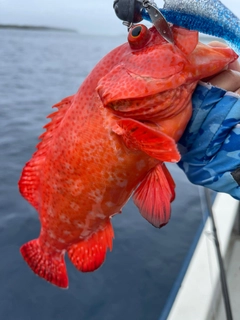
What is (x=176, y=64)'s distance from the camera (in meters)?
1.32

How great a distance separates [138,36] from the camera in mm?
1358

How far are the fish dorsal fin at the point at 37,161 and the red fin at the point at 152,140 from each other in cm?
Result: 57

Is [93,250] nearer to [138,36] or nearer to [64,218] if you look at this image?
[64,218]

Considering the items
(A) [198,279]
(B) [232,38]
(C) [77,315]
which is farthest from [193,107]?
(C) [77,315]

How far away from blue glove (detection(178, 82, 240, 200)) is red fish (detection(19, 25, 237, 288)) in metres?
0.06

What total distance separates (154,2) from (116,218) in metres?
3.38

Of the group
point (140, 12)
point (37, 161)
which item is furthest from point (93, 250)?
point (140, 12)

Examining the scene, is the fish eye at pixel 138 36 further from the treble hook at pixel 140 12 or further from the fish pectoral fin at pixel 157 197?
the fish pectoral fin at pixel 157 197

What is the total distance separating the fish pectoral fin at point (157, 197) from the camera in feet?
4.85

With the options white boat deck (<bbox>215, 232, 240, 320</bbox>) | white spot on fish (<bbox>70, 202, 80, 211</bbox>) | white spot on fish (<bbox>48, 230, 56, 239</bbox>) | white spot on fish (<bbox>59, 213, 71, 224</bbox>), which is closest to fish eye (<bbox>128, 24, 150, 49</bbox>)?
white spot on fish (<bbox>70, 202, 80, 211</bbox>)

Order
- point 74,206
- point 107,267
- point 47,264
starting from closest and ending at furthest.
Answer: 1. point 74,206
2. point 47,264
3. point 107,267

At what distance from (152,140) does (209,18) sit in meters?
0.47

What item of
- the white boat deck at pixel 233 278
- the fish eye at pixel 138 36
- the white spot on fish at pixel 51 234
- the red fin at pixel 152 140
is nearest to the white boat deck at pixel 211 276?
the white boat deck at pixel 233 278

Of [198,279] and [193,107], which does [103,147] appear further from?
[198,279]
